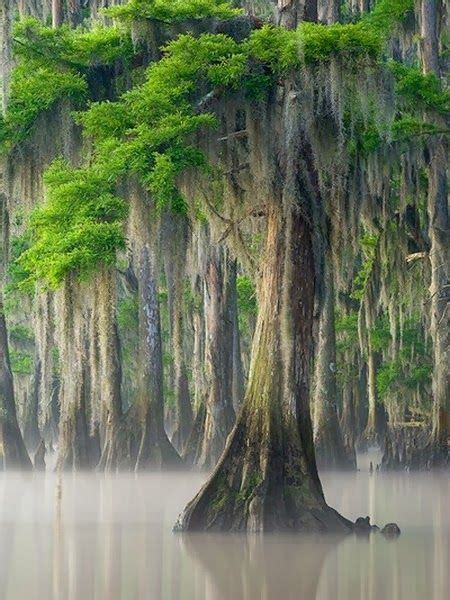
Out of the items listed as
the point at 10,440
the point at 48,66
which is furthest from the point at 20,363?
the point at 48,66

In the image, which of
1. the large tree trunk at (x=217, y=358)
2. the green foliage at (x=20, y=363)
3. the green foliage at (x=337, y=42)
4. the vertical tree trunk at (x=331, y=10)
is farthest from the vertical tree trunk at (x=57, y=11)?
the green foliage at (x=20, y=363)

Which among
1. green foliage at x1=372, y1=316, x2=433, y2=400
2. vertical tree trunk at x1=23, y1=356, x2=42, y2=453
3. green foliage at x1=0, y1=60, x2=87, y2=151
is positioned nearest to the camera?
green foliage at x1=0, y1=60, x2=87, y2=151

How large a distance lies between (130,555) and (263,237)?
417 cm

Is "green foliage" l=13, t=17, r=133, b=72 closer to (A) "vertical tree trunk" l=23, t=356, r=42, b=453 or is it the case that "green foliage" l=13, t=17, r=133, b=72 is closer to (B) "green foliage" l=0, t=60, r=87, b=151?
(B) "green foliage" l=0, t=60, r=87, b=151

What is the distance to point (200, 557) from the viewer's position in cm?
1262

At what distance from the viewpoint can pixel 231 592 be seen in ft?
35.1

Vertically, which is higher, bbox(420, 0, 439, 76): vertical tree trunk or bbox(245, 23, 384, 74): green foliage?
bbox(420, 0, 439, 76): vertical tree trunk

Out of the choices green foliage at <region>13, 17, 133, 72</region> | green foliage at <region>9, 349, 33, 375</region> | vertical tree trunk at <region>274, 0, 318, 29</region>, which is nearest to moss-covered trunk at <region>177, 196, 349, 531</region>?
vertical tree trunk at <region>274, 0, 318, 29</region>

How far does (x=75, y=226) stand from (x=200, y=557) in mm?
3301

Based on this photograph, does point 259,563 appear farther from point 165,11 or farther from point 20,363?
point 20,363

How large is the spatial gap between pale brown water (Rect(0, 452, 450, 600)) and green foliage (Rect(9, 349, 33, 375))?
712 inches

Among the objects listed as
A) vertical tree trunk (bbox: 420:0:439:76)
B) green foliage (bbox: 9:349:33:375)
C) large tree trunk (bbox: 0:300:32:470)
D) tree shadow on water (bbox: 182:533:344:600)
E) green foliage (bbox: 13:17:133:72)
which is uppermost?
vertical tree trunk (bbox: 420:0:439:76)

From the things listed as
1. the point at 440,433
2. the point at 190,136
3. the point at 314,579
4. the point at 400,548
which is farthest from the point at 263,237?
the point at 440,433

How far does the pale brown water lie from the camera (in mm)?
10828
